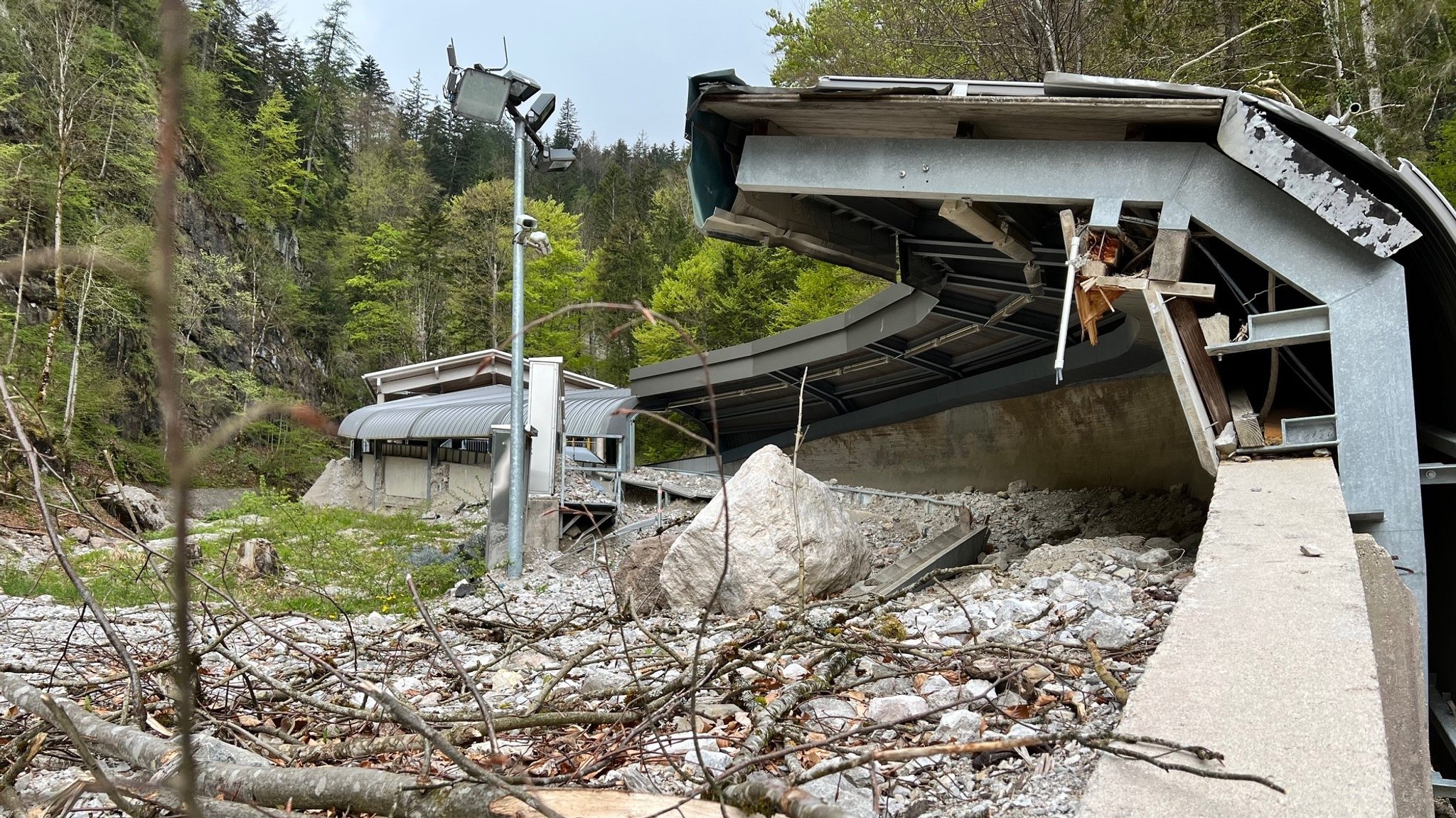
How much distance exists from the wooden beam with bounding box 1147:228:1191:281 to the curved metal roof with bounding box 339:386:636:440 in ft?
53.4

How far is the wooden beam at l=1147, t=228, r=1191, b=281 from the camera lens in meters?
5.85

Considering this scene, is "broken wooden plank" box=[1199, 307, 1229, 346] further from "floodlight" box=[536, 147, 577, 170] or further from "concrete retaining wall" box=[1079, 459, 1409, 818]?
"floodlight" box=[536, 147, 577, 170]

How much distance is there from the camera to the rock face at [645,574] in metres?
7.80

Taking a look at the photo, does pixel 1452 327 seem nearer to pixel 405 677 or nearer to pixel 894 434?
pixel 405 677

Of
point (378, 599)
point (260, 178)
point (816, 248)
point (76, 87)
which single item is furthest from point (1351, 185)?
point (260, 178)

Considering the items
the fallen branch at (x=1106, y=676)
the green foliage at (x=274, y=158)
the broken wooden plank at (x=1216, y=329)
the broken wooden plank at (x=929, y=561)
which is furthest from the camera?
the green foliage at (x=274, y=158)

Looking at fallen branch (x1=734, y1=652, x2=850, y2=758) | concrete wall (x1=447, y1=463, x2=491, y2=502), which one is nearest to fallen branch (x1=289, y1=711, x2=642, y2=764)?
fallen branch (x1=734, y1=652, x2=850, y2=758)

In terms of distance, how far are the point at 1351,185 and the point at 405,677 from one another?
20.2 feet

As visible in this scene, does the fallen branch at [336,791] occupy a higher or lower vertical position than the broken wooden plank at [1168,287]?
lower

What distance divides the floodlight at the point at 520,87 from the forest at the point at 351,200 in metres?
3.24

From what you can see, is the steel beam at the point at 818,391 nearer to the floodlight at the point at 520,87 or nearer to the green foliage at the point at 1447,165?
the floodlight at the point at 520,87

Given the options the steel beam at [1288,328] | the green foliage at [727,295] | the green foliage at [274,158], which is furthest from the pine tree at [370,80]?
the steel beam at [1288,328]

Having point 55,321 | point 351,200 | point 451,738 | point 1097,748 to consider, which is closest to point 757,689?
point 451,738

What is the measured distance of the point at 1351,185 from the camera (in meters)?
5.20
